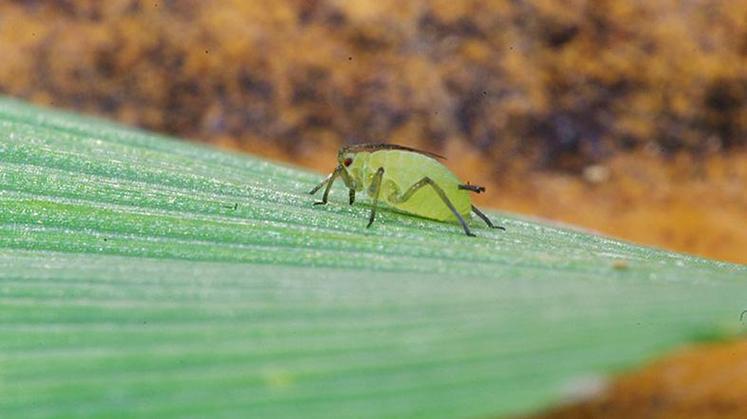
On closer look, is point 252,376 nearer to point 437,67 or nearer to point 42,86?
point 437,67

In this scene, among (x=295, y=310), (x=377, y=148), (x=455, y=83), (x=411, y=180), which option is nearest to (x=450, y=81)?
(x=455, y=83)

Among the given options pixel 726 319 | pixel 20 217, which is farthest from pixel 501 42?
pixel 726 319

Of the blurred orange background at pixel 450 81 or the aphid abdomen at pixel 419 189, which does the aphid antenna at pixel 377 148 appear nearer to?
the aphid abdomen at pixel 419 189

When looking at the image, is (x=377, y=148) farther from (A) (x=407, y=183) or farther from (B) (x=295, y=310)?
(B) (x=295, y=310)

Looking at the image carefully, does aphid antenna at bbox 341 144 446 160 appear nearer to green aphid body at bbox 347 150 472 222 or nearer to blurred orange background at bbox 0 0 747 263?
green aphid body at bbox 347 150 472 222

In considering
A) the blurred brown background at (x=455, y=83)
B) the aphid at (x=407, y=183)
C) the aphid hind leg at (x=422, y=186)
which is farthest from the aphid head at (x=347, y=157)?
the blurred brown background at (x=455, y=83)

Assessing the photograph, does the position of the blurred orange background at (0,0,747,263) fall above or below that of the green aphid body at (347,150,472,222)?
above

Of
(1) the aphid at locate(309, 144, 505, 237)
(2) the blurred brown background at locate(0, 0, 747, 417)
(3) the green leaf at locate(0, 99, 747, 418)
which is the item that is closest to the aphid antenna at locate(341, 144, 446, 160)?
(1) the aphid at locate(309, 144, 505, 237)

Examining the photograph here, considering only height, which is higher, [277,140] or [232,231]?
[277,140]
